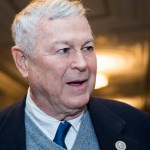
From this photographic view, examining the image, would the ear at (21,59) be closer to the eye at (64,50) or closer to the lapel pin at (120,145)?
the eye at (64,50)

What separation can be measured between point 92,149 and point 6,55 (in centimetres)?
444

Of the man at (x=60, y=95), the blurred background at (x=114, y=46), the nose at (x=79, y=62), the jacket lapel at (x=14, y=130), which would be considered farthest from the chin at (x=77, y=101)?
the blurred background at (x=114, y=46)

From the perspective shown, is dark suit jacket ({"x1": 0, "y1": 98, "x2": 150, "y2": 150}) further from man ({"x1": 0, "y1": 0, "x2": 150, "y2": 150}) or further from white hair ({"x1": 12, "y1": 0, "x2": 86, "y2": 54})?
white hair ({"x1": 12, "y1": 0, "x2": 86, "y2": 54})

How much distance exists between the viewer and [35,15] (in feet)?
4.74

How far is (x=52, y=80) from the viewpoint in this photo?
1.38 metres

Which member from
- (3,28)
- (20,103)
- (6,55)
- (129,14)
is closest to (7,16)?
→ (3,28)

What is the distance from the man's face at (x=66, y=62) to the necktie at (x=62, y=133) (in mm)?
90

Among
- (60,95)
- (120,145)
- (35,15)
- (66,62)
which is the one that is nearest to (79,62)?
(66,62)

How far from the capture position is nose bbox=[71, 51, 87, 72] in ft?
4.33

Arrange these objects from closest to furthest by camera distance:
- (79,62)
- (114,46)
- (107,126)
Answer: (79,62) → (107,126) → (114,46)

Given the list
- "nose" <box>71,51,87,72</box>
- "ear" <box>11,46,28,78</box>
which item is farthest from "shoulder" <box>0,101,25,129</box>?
"nose" <box>71,51,87,72</box>

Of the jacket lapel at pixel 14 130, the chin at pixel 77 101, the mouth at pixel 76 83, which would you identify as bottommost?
the jacket lapel at pixel 14 130

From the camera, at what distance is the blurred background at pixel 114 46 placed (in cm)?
376

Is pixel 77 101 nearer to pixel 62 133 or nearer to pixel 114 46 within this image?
pixel 62 133
